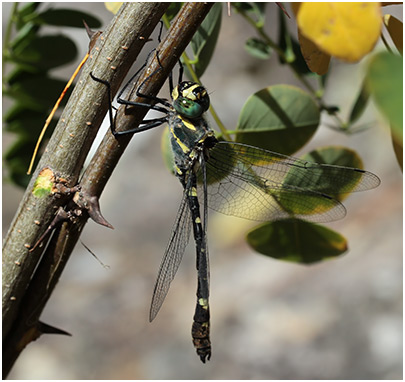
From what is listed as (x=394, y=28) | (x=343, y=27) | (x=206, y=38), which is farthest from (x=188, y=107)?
(x=343, y=27)

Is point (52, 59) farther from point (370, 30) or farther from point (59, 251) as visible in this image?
point (370, 30)

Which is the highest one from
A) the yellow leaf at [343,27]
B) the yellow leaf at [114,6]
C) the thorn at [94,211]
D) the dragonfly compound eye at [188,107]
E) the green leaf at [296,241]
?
the yellow leaf at [343,27]

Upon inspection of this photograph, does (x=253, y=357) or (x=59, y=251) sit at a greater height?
(x=59, y=251)

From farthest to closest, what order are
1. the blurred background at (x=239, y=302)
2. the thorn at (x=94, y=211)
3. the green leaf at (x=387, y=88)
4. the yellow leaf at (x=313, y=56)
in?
the blurred background at (x=239, y=302) < the thorn at (x=94, y=211) < the yellow leaf at (x=313, y=56) < the green leaf at (x=387, y=88)

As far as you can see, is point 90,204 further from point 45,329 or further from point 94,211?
point 45,329

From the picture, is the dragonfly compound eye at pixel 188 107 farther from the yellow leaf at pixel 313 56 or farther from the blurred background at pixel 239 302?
the blurred background at pixel 239 302

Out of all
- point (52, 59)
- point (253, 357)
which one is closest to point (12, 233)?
point (52, 59)

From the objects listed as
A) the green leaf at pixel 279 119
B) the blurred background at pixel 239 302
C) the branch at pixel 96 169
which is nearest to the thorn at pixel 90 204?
the branch at pixel 96 169

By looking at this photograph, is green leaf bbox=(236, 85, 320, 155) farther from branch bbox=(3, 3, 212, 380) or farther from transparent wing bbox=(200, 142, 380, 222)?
branch bbox=(3, 3, 212, 380)
